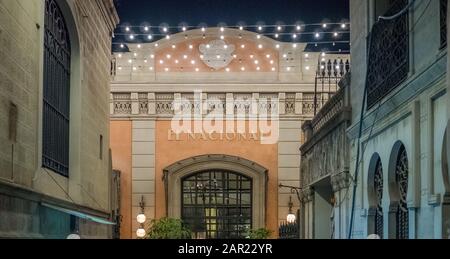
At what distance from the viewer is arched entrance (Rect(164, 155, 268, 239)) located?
47.7 feet

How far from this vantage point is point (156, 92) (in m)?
14.9

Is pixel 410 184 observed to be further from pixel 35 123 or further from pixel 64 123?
pixel 64 123

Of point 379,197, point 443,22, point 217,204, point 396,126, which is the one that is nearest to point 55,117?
point 217,204

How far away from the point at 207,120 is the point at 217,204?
65.4 inches

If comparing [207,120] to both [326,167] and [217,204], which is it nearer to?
[217,204]

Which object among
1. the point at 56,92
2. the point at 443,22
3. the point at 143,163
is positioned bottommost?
the point at 143,163

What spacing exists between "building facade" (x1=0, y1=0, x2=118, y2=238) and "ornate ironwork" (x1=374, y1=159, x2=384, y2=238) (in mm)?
4115

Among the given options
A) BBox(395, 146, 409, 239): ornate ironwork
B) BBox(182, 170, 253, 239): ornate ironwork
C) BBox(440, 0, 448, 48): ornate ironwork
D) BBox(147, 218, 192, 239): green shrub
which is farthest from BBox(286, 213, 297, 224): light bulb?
BBox(440, 0, 448, 48): ornate ironwork

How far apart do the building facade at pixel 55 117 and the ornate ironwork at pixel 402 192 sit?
162 inches

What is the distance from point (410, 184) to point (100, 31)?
909 centimetres

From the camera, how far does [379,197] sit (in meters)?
11.0

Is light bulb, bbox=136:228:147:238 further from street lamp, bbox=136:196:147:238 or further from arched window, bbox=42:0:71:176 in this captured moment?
arched window, bbox=42:0:71:176
